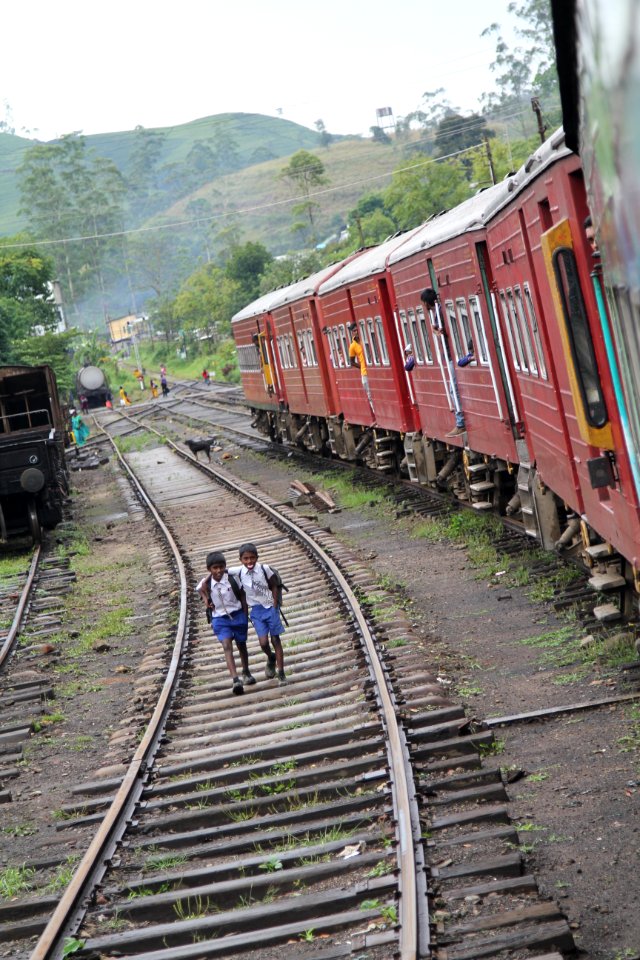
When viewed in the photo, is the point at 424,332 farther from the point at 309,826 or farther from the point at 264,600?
the point at 309,826

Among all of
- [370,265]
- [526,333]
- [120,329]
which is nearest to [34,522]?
[370,265]

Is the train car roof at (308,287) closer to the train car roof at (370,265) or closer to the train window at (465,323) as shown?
the train car roof at (370,265)

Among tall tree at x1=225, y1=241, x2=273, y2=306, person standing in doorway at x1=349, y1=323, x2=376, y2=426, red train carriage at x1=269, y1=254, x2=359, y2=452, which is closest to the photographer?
person standing in doorway at x1=349, y1=323, x2=376, y2=426

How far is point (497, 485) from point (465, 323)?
2.20m

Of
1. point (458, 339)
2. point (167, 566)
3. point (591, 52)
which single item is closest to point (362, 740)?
point (591, 52)

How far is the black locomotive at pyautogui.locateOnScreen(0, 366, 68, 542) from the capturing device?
21.9m

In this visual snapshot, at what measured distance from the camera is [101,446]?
44.9 m

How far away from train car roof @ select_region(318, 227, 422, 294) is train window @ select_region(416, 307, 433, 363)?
233 cm

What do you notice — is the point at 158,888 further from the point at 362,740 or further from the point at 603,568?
the point at 603,568

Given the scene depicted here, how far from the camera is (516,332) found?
1176 centimetres

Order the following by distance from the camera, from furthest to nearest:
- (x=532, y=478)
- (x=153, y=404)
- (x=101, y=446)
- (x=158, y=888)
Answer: (x=153, y=404) → (x=101, y=446) → (x=532, y=478) → (x=158, y=888)

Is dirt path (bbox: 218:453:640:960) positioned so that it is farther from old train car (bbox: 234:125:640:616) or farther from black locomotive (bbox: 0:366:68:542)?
black locomotive (bbox: 0:366:68:542)

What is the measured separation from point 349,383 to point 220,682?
13.6m

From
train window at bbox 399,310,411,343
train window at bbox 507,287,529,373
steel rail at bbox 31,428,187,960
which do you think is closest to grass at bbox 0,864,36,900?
steel rail at bbox 31,428,187,960
